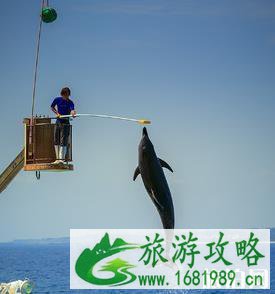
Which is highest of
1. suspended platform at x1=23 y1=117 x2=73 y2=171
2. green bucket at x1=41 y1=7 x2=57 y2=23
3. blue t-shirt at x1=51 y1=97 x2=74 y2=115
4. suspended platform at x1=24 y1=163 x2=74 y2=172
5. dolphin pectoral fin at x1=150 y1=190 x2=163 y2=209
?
green bucket at x1=41 y1=7 x2=57 y2=23

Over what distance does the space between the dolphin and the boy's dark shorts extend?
15.6 feet

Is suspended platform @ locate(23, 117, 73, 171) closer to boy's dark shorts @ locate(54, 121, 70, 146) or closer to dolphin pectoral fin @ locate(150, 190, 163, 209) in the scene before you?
boy's dark shorts @ locate(54, 121, 70, 146)

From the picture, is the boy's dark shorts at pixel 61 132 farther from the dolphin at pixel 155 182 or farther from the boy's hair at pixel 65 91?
the dolphin at pixel 155 182

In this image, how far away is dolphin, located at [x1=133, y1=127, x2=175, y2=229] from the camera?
10.4m

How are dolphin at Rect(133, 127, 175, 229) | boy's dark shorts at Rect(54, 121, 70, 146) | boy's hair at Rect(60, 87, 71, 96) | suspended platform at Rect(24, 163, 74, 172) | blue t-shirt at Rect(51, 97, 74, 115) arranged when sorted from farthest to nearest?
suspended platform at Rect(24, 163, 74, 172), boy's dark shorts at Rect(54, 121, 70, 146), blue t-shirt at Rect(51, 97, 74, 115), boy's hair at Rect(60, 87, 71, 96), dolphin at Rect(133, 127, 175, 229)

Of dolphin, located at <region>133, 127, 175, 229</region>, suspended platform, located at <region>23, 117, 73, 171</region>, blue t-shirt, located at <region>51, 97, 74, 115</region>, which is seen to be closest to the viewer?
dolphin, located at <region>133, 127, 175, 229</region>

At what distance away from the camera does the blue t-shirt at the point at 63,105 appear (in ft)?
49.0

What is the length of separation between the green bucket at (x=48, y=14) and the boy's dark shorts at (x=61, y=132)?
1.92 meters

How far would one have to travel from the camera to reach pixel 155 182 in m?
10.4

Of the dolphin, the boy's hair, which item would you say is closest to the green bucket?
the boy's hair

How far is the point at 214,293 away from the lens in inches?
3770

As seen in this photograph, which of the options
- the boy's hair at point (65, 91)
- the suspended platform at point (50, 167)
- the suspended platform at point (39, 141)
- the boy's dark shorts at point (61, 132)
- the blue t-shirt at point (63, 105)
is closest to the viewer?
the boy's hair at point (65, 91)

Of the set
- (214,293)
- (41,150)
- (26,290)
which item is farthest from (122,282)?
(41,150)

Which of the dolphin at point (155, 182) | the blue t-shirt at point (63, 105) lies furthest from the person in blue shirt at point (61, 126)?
the dolphin at point (155, 182)
